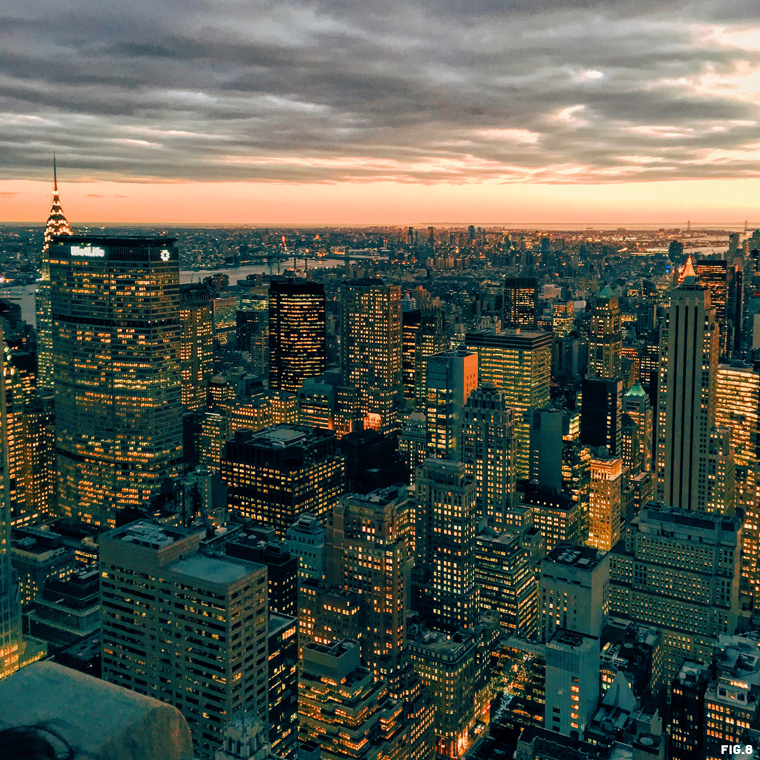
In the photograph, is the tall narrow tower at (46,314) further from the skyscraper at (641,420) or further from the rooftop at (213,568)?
the skyscraper at (641,420)

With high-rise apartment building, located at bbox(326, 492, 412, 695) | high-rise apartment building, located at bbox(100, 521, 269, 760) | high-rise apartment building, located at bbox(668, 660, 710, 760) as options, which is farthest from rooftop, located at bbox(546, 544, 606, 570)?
high-rise apartment building, located at bbox(100, 521, 269, 760)

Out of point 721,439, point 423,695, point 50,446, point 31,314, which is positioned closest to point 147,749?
point 423,695

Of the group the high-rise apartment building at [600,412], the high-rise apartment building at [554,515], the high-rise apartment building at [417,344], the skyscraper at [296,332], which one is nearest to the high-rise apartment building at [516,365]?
the high-rise apartment building at [600,412]

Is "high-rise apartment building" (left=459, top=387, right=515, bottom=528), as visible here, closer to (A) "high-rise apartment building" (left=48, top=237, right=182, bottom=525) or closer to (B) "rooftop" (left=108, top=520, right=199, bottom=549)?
(A) "high-rise apartment building" (left=48, top=237, right=182, bottom=525)

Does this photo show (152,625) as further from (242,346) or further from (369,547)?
(242,346)

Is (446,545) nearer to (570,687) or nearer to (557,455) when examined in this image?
(570,687)

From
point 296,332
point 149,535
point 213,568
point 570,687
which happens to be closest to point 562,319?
point 296,332
